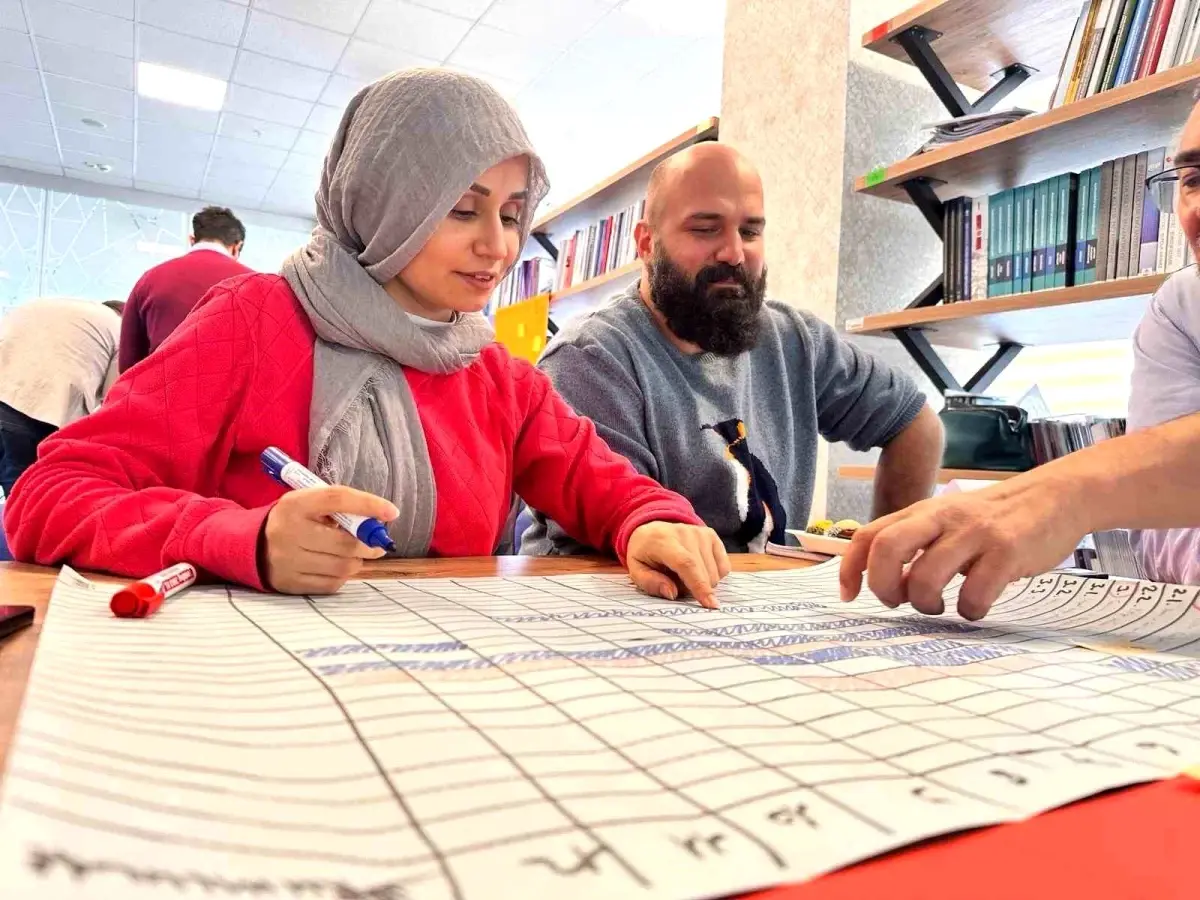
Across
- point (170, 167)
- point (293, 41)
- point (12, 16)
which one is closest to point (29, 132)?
point (170, 167)

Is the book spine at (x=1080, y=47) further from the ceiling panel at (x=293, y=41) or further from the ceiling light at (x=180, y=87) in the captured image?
the ceiling light at (x=180, y=87)

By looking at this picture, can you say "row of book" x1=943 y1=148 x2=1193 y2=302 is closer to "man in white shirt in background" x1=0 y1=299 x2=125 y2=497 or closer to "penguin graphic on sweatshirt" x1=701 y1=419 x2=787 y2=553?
"penguin graphic on sweatshirt" x1=701 y1=419 x2=787 y2=553

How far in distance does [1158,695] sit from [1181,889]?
0.68 ft

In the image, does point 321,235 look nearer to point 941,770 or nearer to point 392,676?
point 392,676

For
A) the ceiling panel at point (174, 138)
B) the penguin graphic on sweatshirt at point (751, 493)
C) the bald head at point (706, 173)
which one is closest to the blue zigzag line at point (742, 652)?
the penguin graphic on sweatshirt at point (751, 493)

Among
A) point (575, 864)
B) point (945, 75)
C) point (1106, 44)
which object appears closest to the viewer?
point (575, 864)

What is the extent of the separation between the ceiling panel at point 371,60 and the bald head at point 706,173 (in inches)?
120

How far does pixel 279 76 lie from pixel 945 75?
3.62 metres

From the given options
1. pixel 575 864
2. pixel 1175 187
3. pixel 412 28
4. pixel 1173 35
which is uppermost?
pixel 412 28

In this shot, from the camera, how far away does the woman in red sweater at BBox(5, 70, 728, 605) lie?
0.66m

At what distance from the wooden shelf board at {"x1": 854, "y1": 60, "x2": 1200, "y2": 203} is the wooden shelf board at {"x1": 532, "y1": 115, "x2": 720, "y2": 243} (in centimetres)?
84

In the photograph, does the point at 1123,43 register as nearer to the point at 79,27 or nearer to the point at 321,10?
the point at 321,10

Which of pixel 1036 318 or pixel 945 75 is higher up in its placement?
pixel 945 75

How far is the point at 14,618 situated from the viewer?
43 cm
